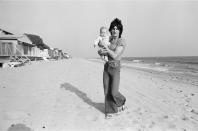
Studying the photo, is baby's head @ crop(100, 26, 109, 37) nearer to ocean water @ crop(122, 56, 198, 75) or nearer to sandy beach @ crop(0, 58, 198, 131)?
sandy beach @ crop(0, 58, 198, 131)

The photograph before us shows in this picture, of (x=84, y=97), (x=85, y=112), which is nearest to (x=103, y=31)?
(x=85, y=112)

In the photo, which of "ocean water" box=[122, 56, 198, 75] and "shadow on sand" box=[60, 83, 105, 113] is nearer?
"shadow on sand" box=[60, 83, 105, 113]

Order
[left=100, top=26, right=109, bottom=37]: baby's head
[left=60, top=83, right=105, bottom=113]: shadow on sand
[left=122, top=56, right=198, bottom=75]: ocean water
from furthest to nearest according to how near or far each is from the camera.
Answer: [left=122, top=56, right=198, bottom=75]: ocean water, [left=60, top=83, right=105, bottom=113]: shadow on sand, [left=100, top=26, right=109, bottom=37]: baby's head

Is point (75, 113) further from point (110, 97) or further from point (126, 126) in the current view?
point (126, 126)

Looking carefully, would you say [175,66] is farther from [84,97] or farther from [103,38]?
[103,38]

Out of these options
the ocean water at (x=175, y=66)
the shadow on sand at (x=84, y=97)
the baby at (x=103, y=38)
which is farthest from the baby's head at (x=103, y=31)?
the ocean water at (x=175, y=66)

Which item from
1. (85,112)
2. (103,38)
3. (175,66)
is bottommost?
(175,66)

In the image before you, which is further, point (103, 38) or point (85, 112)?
point (85, 112)

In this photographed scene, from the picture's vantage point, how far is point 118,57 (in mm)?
4711

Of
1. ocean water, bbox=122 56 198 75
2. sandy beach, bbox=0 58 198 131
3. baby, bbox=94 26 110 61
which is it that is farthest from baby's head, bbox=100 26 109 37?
ocean water, bbox=122 56 198 75

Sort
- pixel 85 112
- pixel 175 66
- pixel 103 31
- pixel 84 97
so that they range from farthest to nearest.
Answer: pixel 175 66 → pixel 84 97 → pixel 85 112 → pixel 103 31

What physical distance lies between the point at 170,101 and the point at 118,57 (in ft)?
9.75

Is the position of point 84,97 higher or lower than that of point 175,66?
higher

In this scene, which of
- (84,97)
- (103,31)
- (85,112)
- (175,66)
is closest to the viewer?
(103,31)
